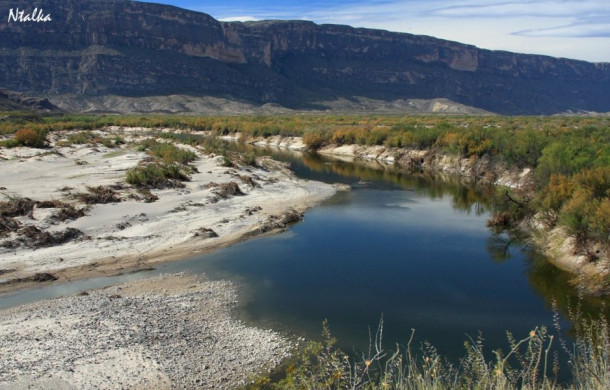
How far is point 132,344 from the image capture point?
30.4 ft

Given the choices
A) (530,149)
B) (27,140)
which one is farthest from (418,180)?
(27,140)

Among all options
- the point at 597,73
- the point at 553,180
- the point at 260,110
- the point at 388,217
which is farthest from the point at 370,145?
the point at 597,73

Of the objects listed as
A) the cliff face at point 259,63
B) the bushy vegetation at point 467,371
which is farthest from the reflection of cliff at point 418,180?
the cliff face at point 259,63

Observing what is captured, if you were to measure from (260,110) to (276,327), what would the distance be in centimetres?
11341

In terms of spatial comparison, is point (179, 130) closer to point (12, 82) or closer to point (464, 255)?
point (464, 255)

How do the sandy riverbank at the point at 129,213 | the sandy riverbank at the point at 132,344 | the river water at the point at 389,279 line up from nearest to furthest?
the sandy riverbank at the point at 132,344
the river water at the point at 389,279
the sandy riverbank at the point at 129,213

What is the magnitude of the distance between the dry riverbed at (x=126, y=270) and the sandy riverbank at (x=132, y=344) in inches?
1.0

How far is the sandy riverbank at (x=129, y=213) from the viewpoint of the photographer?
1427 centimetres

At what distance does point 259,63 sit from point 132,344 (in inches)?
6093

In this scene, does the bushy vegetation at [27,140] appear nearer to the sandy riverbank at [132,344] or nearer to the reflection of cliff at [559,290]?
the sandy riverbank at [132,344]

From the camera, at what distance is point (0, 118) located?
59.2 metres

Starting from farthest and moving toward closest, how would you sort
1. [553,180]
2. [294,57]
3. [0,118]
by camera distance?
[294,57] < [0,118] < [553,180]

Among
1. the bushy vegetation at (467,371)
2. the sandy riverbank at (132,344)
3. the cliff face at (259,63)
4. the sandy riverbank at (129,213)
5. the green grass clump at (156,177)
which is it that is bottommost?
the sandy riverbank at (129,213)
